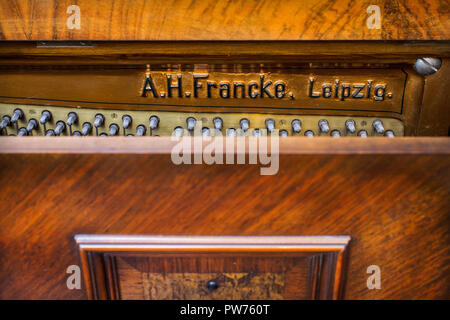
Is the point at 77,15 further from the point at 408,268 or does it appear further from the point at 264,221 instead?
the point at 408,268

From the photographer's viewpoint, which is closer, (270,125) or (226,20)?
(226,20)

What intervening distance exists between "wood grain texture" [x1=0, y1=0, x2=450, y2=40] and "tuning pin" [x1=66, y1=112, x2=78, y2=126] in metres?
0.19

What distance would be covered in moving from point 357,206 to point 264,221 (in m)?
0.14

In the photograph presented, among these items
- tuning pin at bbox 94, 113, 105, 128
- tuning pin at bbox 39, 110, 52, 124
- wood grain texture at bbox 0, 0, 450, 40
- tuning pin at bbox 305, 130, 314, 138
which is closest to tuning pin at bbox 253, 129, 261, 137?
tuning pin at bbox 305, 130, 314, 138

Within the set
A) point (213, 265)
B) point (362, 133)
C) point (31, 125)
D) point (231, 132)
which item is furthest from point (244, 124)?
point (31, 125)

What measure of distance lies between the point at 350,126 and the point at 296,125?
0.12 metres

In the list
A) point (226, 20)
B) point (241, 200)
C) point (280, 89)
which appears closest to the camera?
point (241, 200)

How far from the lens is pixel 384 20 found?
2.70ft

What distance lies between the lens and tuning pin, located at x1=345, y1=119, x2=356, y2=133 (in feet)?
3.11

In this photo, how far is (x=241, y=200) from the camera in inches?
25.1

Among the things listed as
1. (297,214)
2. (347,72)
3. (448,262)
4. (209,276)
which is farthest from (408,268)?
(347,72)

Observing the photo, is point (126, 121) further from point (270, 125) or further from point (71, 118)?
point (270, 125)

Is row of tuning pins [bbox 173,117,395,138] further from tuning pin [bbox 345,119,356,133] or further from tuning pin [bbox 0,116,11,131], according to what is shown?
tuning pin [bbox 0,116,11,131]

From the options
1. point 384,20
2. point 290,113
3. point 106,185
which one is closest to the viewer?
point 106,185
